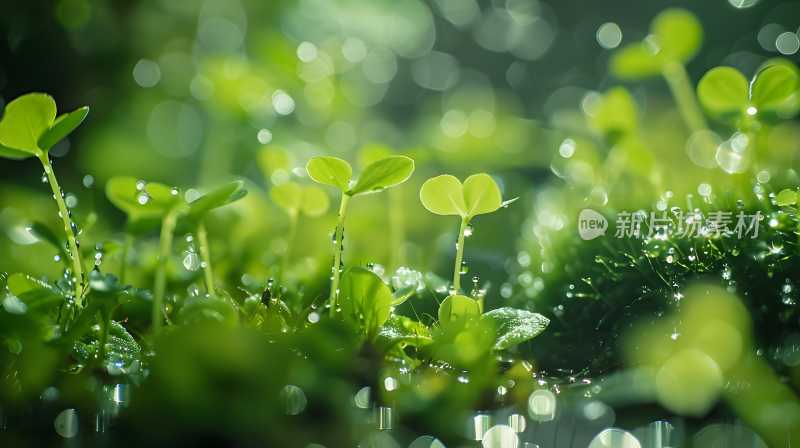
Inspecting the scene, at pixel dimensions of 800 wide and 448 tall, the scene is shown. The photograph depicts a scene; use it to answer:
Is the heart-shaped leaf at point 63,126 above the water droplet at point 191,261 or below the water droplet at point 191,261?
above

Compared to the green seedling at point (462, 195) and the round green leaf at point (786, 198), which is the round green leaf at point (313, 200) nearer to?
Result: the green seedling at point (462, 195)

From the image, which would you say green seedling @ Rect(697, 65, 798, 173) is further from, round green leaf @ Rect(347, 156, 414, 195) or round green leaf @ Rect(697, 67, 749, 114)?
round green leaf @ Rect(347, 156, 414, 195)

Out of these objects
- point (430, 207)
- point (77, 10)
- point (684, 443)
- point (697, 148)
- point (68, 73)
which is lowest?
point (684, 443)

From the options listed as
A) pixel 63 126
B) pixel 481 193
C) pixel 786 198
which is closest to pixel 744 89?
pixel 786 198

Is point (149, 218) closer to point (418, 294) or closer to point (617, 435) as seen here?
point (418, 294)

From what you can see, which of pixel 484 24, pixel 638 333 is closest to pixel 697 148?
Result: pixel 638 333

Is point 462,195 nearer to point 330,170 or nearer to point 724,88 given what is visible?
point 330,170

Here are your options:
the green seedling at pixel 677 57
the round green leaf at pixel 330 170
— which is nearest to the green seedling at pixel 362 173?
the round green leaf at pixel 330 170
